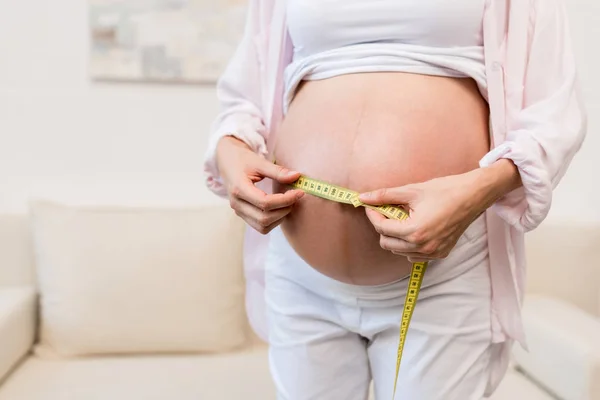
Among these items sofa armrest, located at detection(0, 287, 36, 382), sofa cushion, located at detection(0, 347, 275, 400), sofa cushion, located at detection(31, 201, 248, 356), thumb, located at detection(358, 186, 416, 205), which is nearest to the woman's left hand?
thumb, located at detection(358, 186, 416, 205)

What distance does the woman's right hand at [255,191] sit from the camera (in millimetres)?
885

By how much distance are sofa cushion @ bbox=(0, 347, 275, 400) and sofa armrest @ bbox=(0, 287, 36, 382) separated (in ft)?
0.16

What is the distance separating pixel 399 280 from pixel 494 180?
218 mm

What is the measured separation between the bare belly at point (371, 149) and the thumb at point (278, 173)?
3cm

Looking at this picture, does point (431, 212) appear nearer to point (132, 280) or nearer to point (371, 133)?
point (371, 133)

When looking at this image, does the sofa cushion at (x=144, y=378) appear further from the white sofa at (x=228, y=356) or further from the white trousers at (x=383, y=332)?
the white trousers at (x=383, y=332)

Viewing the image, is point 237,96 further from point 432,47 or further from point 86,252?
point 86,252

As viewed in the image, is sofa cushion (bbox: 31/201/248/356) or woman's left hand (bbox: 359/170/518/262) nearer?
woman's left hand (bbox: 359/170/518/262)

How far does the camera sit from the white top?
92cm

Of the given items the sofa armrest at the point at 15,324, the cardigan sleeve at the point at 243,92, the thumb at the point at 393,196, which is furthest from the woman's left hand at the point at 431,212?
the sofa armrest at the point at 15,324

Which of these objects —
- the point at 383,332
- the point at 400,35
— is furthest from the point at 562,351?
the point at 400,35

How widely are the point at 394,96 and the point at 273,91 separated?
293 millimetres

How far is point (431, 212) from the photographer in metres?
0.79

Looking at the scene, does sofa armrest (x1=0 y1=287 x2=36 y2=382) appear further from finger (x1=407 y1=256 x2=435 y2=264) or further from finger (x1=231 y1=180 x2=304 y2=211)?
finger (x1=407 y1=256 x2=435 y2=264)
